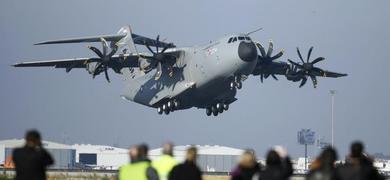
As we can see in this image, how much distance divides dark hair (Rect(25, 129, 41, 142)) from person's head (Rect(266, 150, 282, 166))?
3.88 m

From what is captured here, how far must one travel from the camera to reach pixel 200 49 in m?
61.6

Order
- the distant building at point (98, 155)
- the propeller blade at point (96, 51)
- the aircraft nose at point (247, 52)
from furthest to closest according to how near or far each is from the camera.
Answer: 1. the distant building at point (98, 155)
2. the propeller blade at point (96, 51)
3. the aircraft nose at point (247, 52)

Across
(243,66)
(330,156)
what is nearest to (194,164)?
(330,156)

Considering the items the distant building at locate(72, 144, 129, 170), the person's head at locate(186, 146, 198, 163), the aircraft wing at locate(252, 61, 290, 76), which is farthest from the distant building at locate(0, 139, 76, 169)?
the person's head at locate(186, 146, 198, 163)

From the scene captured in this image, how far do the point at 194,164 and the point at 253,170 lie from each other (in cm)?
100

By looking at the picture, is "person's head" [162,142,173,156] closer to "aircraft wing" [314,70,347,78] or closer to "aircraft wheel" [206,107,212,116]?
"aircraft wheel" [206,107,212,116]

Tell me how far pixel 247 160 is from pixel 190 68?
45877 mm

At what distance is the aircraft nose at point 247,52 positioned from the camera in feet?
184

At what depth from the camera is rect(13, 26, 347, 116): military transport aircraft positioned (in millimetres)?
57469

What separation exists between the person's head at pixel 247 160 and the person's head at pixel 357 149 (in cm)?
167

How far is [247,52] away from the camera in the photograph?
5612 cm

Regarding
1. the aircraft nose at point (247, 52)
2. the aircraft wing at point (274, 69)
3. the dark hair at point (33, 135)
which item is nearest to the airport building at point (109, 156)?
the aircraft wing at point (274, 69)

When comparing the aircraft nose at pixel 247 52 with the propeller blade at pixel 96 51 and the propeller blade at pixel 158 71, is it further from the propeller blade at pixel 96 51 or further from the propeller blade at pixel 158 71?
the propeller blade at pixel 96 51

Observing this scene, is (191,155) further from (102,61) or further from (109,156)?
(109,156)
